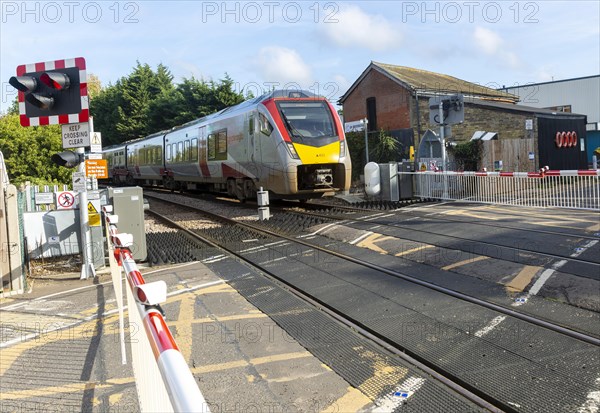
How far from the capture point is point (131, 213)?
361 inches

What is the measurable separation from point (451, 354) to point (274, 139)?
31.5 ft

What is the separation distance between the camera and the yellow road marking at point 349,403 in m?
3.51

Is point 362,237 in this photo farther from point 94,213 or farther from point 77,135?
point 77,135

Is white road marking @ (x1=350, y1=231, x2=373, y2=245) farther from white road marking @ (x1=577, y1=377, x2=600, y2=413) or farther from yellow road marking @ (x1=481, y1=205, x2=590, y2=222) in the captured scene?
white road marking @ (x1=577, y1=377, x2=600, y2=413)

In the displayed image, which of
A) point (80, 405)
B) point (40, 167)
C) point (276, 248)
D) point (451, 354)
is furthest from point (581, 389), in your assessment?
point (40, 167)

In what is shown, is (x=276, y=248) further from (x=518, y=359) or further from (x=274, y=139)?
(x=518, y=359)

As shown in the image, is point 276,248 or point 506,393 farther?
point 276,248

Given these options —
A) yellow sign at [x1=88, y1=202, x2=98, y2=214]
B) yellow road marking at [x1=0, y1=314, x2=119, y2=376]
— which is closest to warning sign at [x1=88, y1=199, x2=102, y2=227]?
yellow sign at [x1=88, y1=202, x2=98, y2=214]

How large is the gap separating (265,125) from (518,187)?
693 cm

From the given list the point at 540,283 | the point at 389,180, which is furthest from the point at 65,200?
the point at 389,180

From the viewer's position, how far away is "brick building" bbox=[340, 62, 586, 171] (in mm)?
22500

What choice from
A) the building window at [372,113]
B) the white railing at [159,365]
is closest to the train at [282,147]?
the white railing at [159,365]

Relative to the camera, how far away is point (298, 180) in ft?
44.4

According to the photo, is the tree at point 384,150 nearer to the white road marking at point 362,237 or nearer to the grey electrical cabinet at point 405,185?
the grey electrical cabinet at point 405,185
